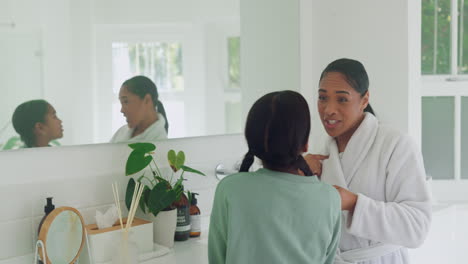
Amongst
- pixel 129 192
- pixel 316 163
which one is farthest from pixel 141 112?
pixel 316 163

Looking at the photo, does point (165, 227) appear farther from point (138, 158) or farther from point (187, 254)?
point (138, 158)

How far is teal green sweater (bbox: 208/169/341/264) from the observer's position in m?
1.18

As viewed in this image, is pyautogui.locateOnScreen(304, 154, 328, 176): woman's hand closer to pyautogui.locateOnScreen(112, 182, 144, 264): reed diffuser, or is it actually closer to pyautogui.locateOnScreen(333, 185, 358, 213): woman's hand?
pyautogui.locateOnScreen(333, 185, 358, 213): woman's hand

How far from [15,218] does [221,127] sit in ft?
2.72

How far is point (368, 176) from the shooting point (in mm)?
1472

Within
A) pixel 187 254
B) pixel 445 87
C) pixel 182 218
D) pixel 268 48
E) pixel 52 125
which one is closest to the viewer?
pixel 52 125

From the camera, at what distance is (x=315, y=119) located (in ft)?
7.69

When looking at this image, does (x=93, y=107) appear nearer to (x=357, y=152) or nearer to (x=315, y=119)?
(x=357, y=152)

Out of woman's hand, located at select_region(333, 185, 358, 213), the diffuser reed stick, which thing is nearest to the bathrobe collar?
woman's hand, located at select_region(333, 185, 358, 213)

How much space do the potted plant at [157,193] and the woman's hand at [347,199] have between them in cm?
56

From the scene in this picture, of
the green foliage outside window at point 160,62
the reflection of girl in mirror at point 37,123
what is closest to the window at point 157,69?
the green foliage outside window at point 160,62

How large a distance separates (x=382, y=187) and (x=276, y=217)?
1.42 feet

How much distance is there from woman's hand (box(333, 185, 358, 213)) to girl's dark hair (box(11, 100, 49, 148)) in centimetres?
86

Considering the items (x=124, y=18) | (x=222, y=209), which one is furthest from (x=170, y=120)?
(x=222, y=209)
